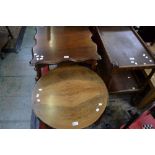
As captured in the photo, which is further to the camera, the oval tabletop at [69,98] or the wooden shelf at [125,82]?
the wooden shelf at [125,82]

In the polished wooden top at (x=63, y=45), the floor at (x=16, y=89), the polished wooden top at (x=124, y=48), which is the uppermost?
the polished wooden top at (x=124, y=48)

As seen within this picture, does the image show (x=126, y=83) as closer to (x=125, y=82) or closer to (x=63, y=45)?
(x=125, y=82)

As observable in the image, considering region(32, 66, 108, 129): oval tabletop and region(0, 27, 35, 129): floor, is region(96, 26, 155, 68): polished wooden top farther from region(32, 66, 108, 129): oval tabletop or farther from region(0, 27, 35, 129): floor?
region(0, 27, 35, 129): floor

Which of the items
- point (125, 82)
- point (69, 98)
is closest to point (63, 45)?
point (69, 98)

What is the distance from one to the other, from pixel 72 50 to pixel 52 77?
1.09 feet

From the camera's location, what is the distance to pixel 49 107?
4.46 ft

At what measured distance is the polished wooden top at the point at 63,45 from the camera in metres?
1.59

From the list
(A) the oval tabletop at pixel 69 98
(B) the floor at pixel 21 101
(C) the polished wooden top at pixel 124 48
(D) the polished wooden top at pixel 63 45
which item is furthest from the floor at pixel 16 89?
(C) the polished wooden top at pixel 124 48

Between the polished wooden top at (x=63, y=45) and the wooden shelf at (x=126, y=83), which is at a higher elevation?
the polished wooden top at (x=63, y=45)

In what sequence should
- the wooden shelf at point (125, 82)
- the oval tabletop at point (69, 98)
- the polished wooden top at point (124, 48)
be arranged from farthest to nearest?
the wooden shelf at point (125, 82) < the polished wooden top at point (124, 48) < the oval tabletop at point (69, 98)

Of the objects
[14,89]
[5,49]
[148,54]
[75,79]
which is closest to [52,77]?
[75,79]

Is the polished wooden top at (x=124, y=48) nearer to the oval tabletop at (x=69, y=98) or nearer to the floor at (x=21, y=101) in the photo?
the oval tabletop at (x=69, y=98)

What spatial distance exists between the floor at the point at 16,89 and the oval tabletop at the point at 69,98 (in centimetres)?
54

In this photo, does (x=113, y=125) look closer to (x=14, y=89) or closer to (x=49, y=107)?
(x=49, y=107)
